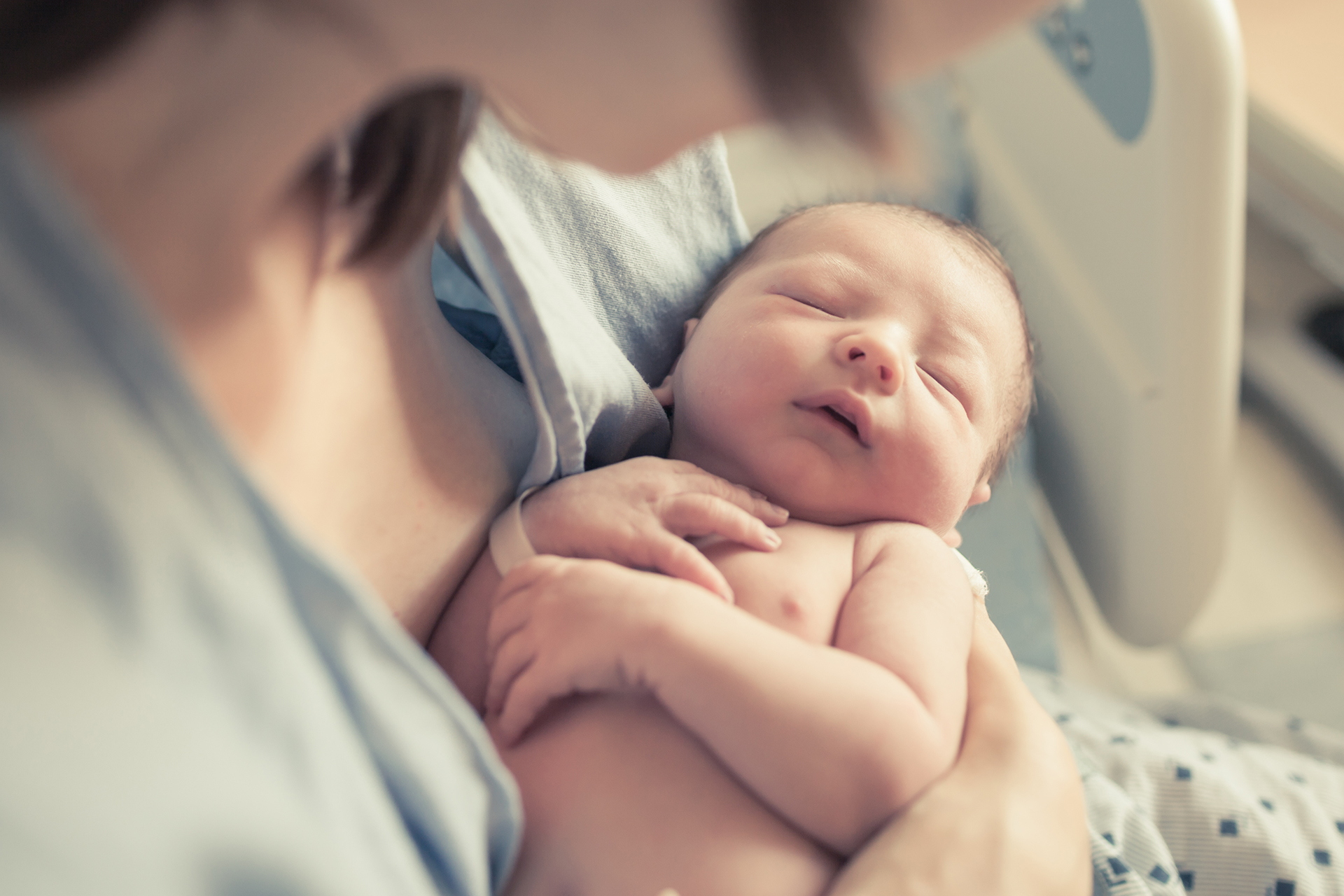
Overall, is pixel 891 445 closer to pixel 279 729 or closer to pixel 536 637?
pixel 536 637

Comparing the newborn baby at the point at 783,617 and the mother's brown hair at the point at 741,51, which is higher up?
the mother's brown hair at the point at 741,51

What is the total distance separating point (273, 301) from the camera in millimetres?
457

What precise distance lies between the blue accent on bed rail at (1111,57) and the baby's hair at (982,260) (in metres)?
0.21

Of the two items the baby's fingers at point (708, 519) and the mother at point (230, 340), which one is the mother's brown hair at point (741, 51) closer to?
the mother at point (230, 340)

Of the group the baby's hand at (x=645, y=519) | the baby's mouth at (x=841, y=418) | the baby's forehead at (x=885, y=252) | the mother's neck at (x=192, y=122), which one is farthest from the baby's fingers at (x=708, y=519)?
the mother's neck at (x=192, y=122)

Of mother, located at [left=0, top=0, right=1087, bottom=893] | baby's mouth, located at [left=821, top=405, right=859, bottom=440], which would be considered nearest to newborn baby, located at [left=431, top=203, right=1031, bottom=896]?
baby's mouth, located at [left=821, top=405, right=859, bottom=440]

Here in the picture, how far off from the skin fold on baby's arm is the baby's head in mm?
161

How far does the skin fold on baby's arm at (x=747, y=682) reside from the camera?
1.89 feet

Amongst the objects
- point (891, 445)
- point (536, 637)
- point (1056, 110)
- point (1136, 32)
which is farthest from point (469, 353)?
point (1056, 110)

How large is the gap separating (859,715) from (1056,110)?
0.95 m

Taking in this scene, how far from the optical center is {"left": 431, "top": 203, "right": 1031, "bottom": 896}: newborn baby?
0.58m

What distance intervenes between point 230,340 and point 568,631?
0.87 ft

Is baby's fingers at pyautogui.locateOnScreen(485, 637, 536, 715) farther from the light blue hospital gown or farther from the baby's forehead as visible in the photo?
the baby's forehead

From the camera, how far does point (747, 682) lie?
0.58m
